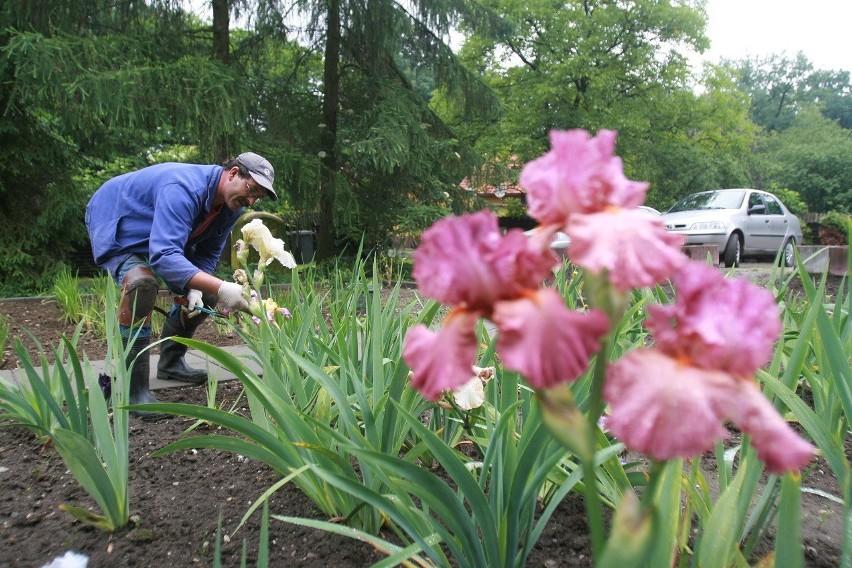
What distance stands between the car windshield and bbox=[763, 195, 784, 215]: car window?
21.0 inches

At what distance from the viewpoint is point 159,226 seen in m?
2.29

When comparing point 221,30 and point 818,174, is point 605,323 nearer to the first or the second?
point 221,30

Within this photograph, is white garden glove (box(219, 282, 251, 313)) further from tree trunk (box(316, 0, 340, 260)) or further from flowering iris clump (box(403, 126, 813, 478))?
tree trunk (box(316, 0, 340, 260))

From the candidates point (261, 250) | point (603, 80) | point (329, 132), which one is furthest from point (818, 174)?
point (261, 250)

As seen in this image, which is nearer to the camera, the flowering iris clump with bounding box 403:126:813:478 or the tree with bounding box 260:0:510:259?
the flowering iris clump with bounding box 403:126:813:478

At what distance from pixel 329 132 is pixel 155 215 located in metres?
5.58

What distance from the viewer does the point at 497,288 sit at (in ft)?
1.56

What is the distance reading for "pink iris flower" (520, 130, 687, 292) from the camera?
0.45 metres

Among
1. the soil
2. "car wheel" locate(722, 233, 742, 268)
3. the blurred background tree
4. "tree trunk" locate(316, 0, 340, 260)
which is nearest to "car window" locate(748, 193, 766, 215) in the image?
"car wheel" locate(722, 233, 742, 268)

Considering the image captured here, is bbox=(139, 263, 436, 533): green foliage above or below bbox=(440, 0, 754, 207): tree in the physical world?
below

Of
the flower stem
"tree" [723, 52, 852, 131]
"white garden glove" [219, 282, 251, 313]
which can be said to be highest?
"tree" [723, 52, 852, 131]

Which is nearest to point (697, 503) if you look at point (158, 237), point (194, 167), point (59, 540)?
point (59, 540)

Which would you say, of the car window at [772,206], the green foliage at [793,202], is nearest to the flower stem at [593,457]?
the car window at [772,206]

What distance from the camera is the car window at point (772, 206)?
972 centimetres
